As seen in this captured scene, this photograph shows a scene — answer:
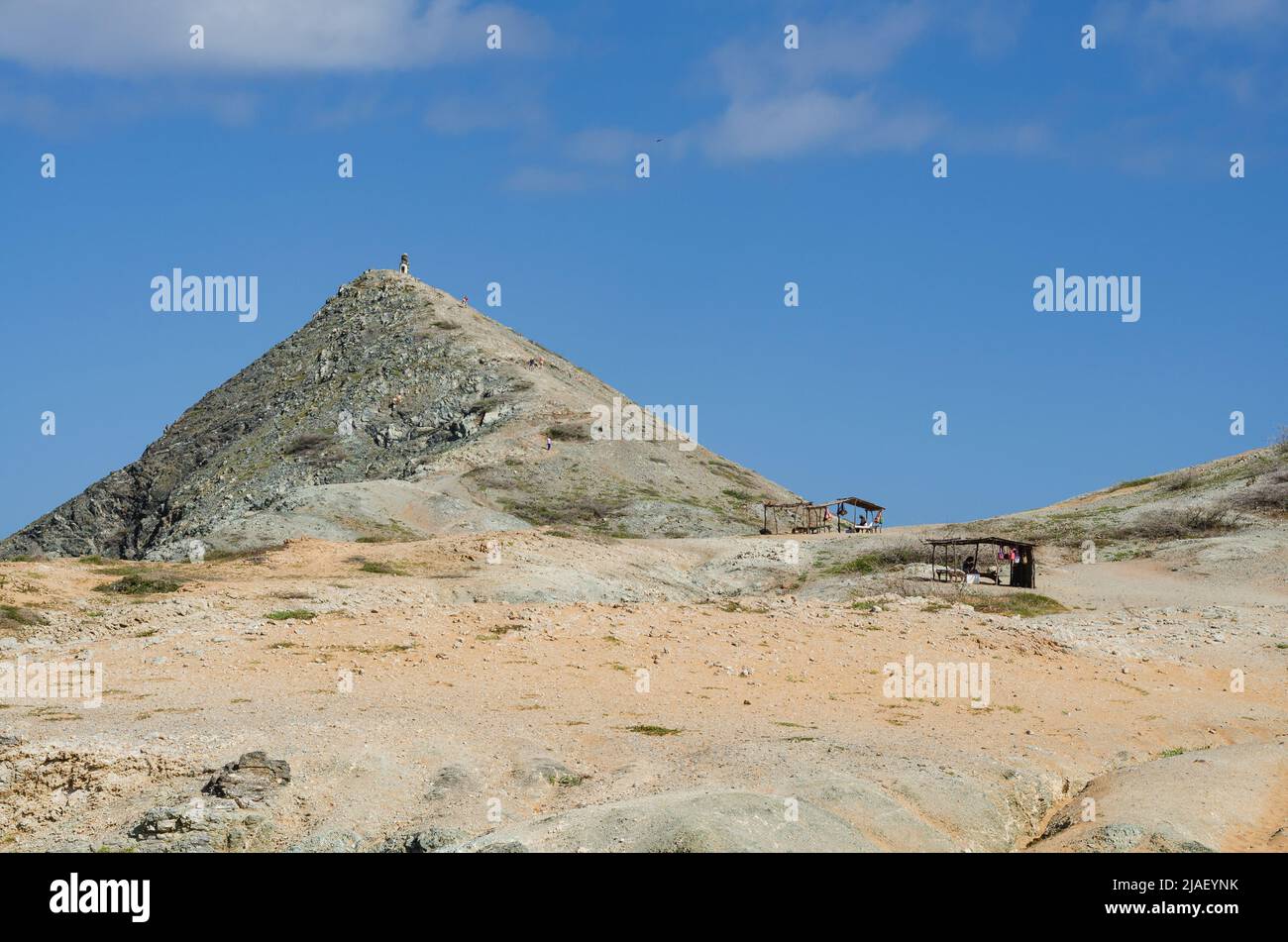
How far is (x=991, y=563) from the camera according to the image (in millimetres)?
51219

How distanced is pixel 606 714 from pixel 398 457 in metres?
68.4

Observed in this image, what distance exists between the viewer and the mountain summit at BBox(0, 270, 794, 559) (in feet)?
217

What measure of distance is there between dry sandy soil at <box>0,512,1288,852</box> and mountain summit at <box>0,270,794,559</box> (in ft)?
63.1

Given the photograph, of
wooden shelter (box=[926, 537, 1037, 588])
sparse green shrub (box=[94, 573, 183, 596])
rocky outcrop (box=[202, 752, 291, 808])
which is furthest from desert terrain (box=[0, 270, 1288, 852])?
wooden shelter (box=[926, 537, 1037, 588])

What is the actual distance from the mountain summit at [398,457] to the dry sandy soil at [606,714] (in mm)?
19230

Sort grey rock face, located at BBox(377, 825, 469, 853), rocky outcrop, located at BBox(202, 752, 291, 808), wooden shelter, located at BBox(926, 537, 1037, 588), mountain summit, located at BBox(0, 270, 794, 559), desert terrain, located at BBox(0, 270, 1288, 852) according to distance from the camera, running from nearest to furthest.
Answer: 1. grey rock face, located at BBox(377, 825, 469, 853)
2. desert terrain, located at BBox(0, 270, 1288, 852)
3. rocky outcrop, located at BBox(202, 752, 291, 808)
4. wooden shelter, located at BBox(926, 537, 1037, 588)
5. mountain summit, located at BBox(0, 270, 794, 559)

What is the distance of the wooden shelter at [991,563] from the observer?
45.9 metres

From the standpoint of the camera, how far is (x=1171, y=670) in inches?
1220
